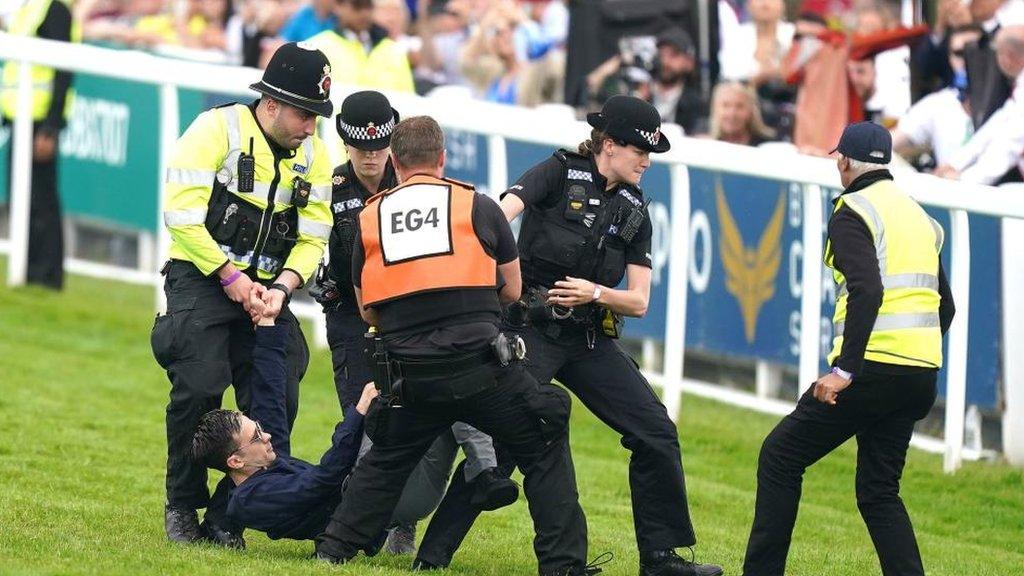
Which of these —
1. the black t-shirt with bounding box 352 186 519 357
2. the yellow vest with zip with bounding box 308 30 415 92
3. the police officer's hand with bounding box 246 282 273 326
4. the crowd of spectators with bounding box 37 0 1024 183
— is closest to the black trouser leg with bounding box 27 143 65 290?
the crowd of spectators with bounding box 37 0 1024 183

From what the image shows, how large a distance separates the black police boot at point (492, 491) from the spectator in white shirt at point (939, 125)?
5479 millimetres

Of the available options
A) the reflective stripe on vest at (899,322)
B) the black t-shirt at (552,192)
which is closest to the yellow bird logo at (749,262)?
the black t-shirt at (552,192)

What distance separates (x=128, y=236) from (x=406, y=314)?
34.0 ft

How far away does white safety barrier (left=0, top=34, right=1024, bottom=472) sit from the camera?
33.4 feet

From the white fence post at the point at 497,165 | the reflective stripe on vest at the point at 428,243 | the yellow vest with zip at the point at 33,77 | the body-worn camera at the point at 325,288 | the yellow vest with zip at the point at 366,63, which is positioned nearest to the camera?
the reflective stripe on vest at the point at 428,243

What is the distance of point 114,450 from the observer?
33.9 ft

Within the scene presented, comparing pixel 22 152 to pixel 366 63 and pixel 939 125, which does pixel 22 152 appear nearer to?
pixel 366 63

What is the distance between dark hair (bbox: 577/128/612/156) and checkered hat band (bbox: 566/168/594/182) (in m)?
0.09

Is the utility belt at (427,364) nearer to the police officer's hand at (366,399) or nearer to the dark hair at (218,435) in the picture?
the police officer's hand at (366,399)

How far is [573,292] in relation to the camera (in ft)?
25.8

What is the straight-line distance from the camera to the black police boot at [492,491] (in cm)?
777

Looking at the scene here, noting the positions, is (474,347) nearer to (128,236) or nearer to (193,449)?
(193,449)

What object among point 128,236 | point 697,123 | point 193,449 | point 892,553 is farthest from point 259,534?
point 128,236

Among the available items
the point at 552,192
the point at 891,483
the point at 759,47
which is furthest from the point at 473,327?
the point at 759,47
